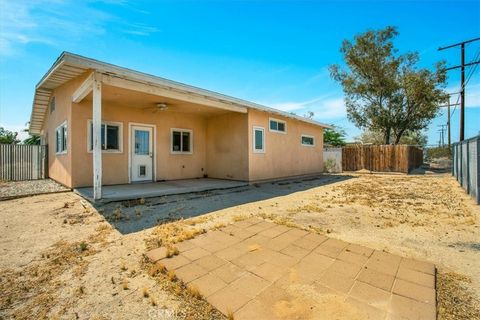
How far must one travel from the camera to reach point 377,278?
7.36ft

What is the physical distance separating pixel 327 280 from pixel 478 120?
28.5 m

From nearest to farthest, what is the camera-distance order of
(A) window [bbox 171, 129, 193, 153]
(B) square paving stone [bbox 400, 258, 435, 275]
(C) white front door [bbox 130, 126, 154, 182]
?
(B) square paving stone [bbox 400, 258, 435, 275]
(C) white front door [bbox 130, 126, 154, 182]
(A) window [bbox 171, 129, 193, 153]

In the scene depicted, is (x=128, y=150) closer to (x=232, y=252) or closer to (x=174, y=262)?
(x=174, y=262)

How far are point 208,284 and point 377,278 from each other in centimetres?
169

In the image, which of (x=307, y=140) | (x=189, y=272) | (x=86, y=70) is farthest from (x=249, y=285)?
(x=307, y=140)

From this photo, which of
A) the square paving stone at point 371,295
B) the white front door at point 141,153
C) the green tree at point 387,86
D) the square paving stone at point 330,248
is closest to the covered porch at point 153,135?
the white front door at point 141,153

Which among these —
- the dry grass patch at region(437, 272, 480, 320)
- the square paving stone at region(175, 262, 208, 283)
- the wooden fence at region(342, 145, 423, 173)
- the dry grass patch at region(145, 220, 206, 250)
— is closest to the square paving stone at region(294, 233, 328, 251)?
the dry grass patch at region(437, 272, 480, 320)

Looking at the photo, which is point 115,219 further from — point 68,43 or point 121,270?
point 68,43

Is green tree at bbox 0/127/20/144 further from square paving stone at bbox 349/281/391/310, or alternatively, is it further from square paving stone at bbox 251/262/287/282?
square paving stone at bbox 349/281/391/310

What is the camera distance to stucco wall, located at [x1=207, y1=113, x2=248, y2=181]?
28.7 ft

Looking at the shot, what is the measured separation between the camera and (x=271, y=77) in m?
14.0

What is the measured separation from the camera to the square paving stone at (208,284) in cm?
204

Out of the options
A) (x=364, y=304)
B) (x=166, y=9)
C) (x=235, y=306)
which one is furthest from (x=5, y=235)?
(x=166, y=9)

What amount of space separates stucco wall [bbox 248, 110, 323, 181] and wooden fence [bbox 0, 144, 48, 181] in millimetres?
10608
